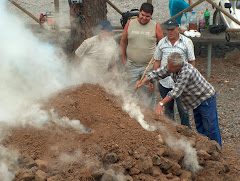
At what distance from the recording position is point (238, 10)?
12.3m

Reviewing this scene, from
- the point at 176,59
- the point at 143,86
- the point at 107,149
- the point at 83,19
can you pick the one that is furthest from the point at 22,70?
the point at 83,19

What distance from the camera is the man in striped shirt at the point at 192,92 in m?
5.31

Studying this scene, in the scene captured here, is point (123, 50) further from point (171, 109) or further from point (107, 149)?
point (107, 149)

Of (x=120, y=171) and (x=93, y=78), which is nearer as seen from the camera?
(x=120, y=171)

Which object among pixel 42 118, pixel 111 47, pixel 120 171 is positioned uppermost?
pixel 111 47

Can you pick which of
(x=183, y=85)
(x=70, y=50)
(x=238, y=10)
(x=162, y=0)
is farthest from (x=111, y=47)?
(x=162, y=0)

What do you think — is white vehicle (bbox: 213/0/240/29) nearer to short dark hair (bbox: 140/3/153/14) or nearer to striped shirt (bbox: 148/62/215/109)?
short dark hair (bbox: 140/3/153/14)

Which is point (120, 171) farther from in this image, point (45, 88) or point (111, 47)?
point (111, 47)

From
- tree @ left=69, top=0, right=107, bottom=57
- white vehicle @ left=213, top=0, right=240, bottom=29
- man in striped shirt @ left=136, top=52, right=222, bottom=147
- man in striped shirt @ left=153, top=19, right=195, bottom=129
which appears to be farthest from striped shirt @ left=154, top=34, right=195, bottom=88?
white vehicle @ left=213, top=0, right=240, bottom=29

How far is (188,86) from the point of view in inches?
217

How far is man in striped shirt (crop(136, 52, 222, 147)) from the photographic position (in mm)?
5312

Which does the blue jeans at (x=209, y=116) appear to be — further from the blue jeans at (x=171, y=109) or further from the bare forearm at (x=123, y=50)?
the bare forearm at (x=123, y=50)

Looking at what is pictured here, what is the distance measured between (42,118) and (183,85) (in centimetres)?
197

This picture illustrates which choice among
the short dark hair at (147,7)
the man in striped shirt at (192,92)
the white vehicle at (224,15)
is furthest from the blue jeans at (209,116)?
the white vehicle at (224,15)
